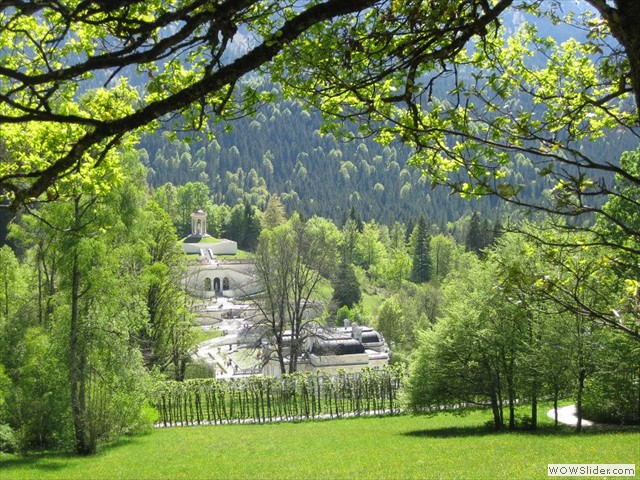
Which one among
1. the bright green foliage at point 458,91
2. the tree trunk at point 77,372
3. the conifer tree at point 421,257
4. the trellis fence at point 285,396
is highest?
the conifer tree at point 421,257

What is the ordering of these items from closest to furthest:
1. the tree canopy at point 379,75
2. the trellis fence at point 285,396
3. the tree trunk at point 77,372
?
the tree canopy at point 379,75
the tree trunk at point 77,372
the trellis fence at point 285,396

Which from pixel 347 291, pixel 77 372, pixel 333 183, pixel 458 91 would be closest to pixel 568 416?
pixel 77 372

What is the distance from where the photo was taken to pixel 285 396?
27297 millimetres

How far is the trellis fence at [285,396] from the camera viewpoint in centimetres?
2658

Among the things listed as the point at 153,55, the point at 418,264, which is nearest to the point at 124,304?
the point at 153,55

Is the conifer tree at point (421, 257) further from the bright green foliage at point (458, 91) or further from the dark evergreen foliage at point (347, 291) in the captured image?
the bright green foliage at point (458, 91)

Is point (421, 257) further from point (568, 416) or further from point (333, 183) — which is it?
point (333, 183)

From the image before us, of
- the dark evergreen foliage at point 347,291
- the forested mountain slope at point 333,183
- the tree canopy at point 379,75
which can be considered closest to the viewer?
the tree canopy at point 379,75

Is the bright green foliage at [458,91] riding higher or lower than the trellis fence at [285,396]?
higher

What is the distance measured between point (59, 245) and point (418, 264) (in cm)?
6335

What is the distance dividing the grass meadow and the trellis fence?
319 inches

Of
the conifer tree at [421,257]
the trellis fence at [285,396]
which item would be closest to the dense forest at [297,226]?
the trellis fence at [285,396]

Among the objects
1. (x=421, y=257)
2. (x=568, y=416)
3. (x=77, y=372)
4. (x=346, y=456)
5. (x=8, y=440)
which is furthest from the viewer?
(x=421, y=257)

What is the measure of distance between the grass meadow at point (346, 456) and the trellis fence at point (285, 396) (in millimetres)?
8097
